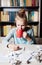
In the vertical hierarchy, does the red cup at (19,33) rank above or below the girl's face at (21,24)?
below

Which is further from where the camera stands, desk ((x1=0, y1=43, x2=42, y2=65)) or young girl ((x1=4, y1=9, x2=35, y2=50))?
young girl ((x1=4, y1=9, x2=35, y2=50))

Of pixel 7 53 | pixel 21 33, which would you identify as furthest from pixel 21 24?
pixel 7 53

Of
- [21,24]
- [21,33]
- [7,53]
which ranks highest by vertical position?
[21,24]

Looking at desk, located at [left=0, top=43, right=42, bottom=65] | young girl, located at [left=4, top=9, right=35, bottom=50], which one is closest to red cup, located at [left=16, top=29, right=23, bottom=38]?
young girl, located at [left=4, top=9, right=35, bottom=50]

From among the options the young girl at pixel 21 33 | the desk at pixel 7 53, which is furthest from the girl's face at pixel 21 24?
the desk at pixel 7 53

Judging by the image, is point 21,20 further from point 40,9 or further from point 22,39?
point 40,9

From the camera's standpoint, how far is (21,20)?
1880mm

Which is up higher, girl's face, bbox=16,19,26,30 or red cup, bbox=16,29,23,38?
girl's face, bbox=16,19,26,30

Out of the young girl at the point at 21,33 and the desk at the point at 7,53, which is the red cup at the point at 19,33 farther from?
the desk at the point at 7,53

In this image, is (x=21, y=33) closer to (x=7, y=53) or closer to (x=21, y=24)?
(x=21, y=24)

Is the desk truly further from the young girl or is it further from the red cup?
the red cup

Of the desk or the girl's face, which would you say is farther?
the girl's face

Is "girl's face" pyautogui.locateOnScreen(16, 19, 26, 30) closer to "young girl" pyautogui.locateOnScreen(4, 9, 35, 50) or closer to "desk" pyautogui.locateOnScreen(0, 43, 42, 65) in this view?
"young girl" pyautogui.locateOnScreen(4, 9, 35, 50)

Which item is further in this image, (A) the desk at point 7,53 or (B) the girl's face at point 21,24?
(B) the girl's face at point 21,24
